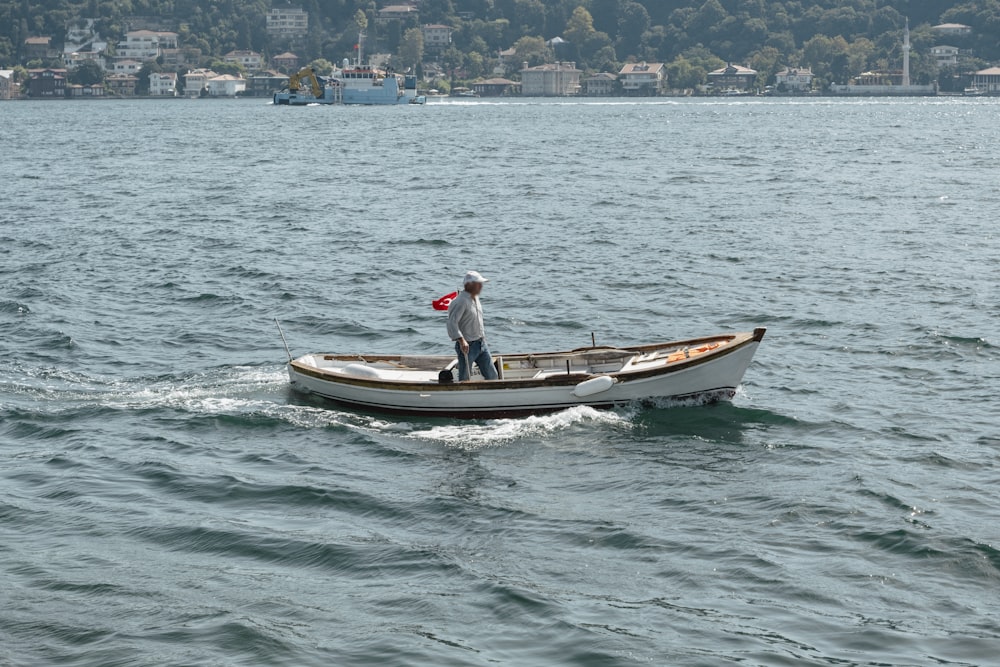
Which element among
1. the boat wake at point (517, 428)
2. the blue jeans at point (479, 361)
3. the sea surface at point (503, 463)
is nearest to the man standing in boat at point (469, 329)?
the blue jeans at point (479, 361)

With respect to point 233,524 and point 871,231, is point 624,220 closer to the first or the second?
point 871,231

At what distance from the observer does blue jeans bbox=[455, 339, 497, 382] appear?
848 inches

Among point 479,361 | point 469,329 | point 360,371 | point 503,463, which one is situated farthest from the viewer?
point 360,371

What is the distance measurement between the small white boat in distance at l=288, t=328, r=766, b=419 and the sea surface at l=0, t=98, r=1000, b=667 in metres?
0.35

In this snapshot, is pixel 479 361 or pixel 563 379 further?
pixel 479 361

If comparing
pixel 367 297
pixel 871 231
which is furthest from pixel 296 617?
pixel 871 231

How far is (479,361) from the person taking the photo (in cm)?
2177

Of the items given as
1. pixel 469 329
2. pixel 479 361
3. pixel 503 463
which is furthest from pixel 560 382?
pixel 503 463

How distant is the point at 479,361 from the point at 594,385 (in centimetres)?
196

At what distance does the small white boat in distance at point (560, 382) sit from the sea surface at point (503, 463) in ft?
1.14

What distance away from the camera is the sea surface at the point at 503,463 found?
14.1m

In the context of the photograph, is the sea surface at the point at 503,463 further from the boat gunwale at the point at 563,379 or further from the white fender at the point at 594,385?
the boat gunwale at the point at 563,379

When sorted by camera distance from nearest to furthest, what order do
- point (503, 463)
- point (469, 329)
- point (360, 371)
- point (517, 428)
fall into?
point (503, 463)
point (517, 428)
point (469, 329)
point (360, 371)

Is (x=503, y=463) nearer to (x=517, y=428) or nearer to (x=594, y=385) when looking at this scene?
(x=517, y=428)
